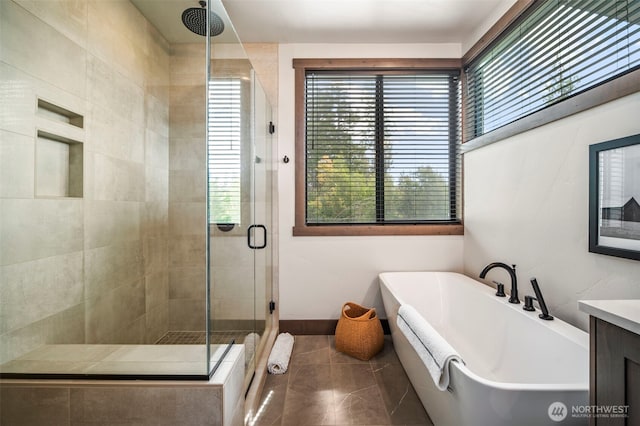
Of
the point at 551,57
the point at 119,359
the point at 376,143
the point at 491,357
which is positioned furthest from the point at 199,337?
the point at 551,57

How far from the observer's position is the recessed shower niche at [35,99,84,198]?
1.28 meters

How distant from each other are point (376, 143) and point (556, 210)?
1457 mm

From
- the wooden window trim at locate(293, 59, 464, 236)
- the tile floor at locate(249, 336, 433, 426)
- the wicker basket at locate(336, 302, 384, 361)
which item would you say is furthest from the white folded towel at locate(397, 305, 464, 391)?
the wooden window trim at locate(293, 59, 464, 236)

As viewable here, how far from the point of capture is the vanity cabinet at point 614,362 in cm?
65

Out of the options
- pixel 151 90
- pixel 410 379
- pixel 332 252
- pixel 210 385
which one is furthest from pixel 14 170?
pixel 410 379

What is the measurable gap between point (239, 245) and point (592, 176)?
182cm

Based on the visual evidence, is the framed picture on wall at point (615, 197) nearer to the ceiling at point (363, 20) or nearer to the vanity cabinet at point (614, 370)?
the vanity cabinet at point (614, 370)

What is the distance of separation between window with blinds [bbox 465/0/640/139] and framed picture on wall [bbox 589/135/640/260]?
33 cm

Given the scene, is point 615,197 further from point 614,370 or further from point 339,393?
point 339,393

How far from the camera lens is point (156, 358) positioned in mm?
1177

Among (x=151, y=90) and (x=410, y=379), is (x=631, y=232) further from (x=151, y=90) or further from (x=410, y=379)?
(x=151, y=90)

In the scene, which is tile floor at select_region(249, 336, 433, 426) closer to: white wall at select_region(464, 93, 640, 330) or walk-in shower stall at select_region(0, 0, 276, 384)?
walk-in shower stall at select_region(0, 0, 276, 384)

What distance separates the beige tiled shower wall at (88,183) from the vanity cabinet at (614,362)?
74.2 inches

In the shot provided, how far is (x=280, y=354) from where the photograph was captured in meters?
2.12
